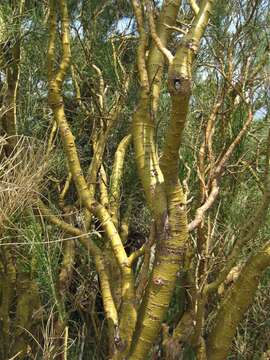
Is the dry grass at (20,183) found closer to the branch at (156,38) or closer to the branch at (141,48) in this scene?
the branch at (141,48)

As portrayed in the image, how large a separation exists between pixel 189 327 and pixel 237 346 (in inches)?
26.1

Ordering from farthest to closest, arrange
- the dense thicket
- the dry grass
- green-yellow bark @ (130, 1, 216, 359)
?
1. the dry grass
2. the dense thicket
3. green-yellow bark @ (130, 1, 216, 359)

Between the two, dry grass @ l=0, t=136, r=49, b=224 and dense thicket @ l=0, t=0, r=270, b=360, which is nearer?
dense thicket @ l=0, t=0, r=270, b=360

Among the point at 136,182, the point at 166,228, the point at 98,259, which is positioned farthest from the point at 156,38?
the point at 136,182

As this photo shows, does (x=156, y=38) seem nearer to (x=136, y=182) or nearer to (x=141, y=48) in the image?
(x=141, y=48)

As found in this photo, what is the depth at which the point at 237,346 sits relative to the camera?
8.23ft

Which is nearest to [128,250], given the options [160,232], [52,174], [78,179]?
[52,174]

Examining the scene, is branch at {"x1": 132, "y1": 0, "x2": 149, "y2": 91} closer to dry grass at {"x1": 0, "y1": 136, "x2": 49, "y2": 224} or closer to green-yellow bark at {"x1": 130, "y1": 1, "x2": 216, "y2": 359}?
green-yellow bark at {"x1": 130, "y1": 1, "x2": 216, "y2": 359}

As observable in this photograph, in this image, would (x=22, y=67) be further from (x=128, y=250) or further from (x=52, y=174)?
(x=128, y=250)

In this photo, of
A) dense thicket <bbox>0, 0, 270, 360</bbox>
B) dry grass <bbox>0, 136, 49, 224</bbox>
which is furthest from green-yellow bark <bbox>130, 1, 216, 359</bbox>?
dry grass <bbox>0, 136, 49, 224</bbox>

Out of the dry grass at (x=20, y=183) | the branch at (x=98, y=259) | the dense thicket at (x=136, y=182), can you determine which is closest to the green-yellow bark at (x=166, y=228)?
the dense thicket at (x=136, y=182)

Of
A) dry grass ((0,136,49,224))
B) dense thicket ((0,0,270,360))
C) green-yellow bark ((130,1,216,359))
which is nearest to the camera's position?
green-yellow bark ((130,1,216,359))

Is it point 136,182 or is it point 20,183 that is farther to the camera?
point 136,182

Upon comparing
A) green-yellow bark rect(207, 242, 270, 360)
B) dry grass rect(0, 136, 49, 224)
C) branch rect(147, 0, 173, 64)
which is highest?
branch rect(147, 0, 173, 64)
